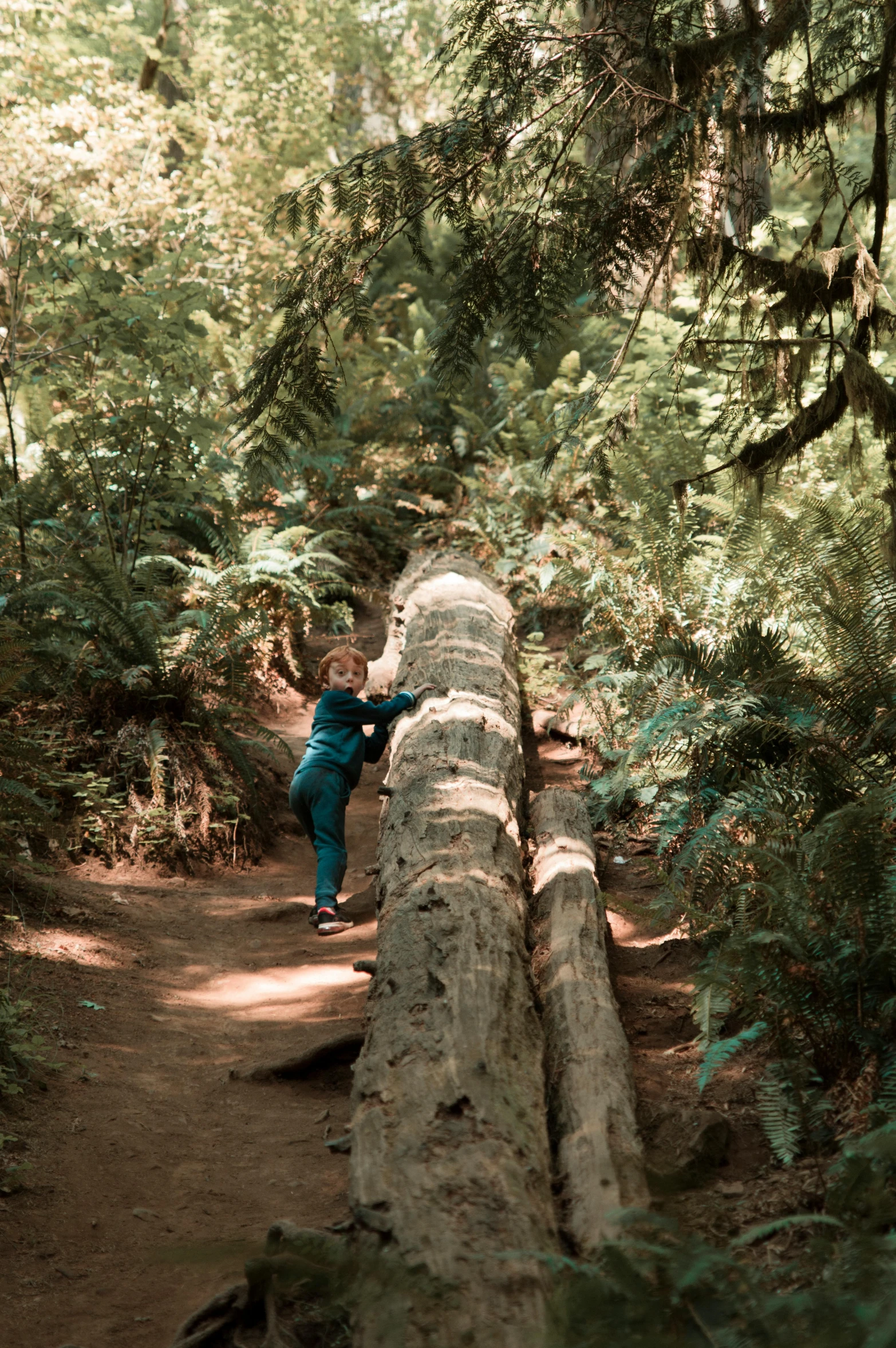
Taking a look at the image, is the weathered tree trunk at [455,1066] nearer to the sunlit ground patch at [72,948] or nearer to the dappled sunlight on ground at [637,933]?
the dappled sunlight on ground at [637,933]

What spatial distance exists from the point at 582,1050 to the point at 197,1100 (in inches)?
61.8

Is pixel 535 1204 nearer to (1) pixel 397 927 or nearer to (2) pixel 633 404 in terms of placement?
(1) pixel 397 927

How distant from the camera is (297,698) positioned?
883 centimetres

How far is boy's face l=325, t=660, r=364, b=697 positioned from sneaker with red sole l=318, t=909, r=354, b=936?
59.6 inches

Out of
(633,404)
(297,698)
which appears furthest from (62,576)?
(633,404)

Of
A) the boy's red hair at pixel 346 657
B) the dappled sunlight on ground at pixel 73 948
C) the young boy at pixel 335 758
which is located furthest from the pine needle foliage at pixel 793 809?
the dappled sunlight on ground at pixel 73 948

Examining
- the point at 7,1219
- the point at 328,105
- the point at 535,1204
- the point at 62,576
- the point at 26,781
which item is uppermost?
the point at 328,105

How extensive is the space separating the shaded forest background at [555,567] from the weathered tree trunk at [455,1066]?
0.36m

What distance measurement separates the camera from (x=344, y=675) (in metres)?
6.44

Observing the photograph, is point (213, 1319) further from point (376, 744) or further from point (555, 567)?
point (555, 567)

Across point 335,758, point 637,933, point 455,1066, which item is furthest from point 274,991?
point 455,1066

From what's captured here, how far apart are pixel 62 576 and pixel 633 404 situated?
4.59 meters

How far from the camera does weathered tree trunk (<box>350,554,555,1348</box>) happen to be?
2.22m

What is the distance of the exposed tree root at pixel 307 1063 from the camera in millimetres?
4000
